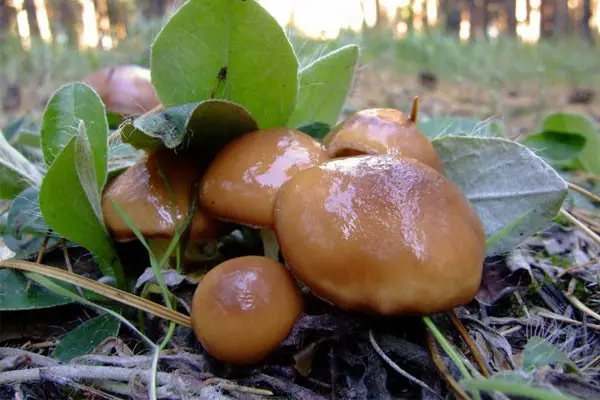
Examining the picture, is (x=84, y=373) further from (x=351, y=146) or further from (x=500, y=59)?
(x=500, y=59)

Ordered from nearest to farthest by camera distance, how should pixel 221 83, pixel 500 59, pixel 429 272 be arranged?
pixel 429 272 < pixel 221 83 < pixel 500 59

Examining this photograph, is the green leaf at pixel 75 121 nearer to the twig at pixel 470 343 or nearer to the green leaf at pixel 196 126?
the green leaf at pixel 196 126

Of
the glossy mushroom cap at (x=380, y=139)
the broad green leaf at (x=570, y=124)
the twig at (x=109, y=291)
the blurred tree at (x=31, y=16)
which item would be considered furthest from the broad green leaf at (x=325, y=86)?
the blurred tree at (x=31, y=16)

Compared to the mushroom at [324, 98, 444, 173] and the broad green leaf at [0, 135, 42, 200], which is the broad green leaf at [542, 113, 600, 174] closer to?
the mushroom at [324, 98, 444, 173]

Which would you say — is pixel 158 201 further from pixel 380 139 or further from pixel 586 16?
pixel 586 16

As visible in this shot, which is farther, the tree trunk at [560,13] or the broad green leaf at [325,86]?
the tree trunk at [560,13]

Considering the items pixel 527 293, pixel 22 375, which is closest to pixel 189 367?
pixel 22 375
